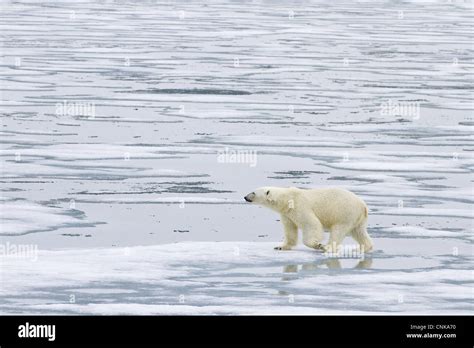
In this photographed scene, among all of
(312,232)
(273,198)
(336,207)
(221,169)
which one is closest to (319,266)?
(312,232)

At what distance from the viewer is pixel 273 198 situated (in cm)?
689

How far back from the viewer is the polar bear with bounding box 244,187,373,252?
22.2 ft

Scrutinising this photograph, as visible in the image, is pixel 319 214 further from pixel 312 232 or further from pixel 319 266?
pixel 319 266

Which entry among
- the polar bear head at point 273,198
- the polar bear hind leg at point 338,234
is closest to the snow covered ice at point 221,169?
the polar bear hind leg at point 338,234

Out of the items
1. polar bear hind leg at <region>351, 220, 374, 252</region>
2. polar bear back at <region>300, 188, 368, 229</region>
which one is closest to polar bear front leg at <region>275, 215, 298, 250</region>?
polar bear back at <region>300, 188, 368, 229</region>

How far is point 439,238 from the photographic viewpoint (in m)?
7.18

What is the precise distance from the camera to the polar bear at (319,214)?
6.77 metres

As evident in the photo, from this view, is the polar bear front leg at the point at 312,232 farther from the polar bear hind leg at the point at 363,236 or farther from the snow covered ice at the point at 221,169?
the polar bear hind leg at the point at 363,236

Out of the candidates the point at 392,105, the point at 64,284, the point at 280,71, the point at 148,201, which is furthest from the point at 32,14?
the point at 64,284

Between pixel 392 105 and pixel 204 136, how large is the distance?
3174 mm

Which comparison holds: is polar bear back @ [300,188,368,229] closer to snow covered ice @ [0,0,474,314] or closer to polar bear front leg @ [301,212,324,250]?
polar bear front leg @ [301,212,324,250]

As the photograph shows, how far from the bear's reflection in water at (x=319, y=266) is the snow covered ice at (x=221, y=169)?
1cm

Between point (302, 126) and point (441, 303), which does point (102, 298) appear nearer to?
point (441, 303)

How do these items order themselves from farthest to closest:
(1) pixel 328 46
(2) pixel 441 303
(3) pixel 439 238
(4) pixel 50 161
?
(1) pixel 328 46 → (4) pixel 50 161 → (3) pixel 439 238 → (2) pixel 441 303
